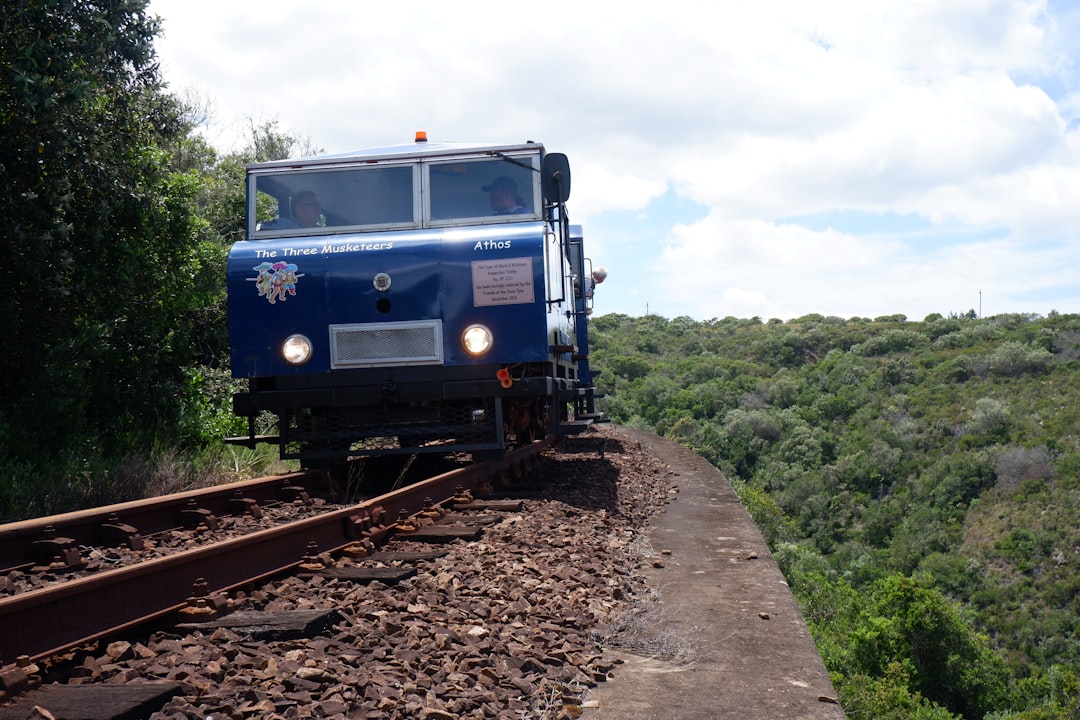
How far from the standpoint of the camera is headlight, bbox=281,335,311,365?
812 centimetres

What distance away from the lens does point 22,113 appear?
332 inches

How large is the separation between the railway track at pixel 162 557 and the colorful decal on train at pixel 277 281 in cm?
165

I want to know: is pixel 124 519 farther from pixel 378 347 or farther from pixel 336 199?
pixel 336 199

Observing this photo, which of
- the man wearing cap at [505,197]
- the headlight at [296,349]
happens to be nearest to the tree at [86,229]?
the headlight at [296,349]

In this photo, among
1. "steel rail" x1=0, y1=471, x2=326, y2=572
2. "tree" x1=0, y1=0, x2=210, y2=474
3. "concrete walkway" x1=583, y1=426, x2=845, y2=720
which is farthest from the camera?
"tree" x1=0, y1=0, x2=210, y2=474

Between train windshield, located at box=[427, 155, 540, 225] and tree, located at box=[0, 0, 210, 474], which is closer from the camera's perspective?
tree, located at box=[0, 0, 210, 474]

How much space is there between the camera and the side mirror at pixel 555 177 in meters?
8.71

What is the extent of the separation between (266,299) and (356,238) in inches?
37.1

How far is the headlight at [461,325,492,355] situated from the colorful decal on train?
1.51m

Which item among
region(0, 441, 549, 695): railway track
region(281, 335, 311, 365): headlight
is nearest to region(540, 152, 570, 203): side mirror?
region(281, 335, 311, 365): headlight

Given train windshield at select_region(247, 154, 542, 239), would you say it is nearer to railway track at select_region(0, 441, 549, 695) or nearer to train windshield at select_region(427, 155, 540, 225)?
train windshield at select_region(427, 155, 540, 225)

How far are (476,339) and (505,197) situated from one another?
155cm

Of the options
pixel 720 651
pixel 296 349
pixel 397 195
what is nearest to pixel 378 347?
pixel 296 349

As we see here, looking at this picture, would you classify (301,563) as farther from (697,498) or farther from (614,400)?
(614,400)
